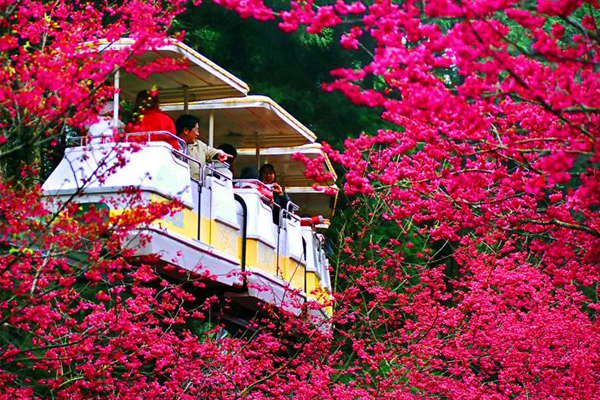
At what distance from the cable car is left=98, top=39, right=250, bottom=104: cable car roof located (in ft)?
0.05

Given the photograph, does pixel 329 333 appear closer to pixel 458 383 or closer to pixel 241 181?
pixel 458 383

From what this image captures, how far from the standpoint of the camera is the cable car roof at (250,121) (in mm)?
16109

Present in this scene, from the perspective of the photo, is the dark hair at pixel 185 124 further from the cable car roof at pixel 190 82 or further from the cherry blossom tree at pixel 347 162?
the cherry blossom tree at pixel 347 162

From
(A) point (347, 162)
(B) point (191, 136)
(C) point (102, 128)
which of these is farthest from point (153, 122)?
(A) point (347, 162)

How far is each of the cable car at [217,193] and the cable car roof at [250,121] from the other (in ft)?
0.05

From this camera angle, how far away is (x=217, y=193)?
45.1ft

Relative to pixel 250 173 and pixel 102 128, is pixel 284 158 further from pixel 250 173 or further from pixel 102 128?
pixel 102 128

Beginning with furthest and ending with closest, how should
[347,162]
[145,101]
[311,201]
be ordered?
[311,201] → [145,101] → [347,162]

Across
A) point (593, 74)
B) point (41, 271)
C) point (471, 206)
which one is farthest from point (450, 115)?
point (41, 271)

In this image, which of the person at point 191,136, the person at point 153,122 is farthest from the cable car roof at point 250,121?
the person at point 153,122

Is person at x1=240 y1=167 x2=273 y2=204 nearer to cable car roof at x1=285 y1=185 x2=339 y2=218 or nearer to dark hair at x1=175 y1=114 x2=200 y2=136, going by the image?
dark hair at x1=175 y1=114 x2=200 y2=136

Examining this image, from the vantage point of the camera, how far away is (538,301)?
21.5m

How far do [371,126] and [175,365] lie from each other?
652 inches

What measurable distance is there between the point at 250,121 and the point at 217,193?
3555mm
